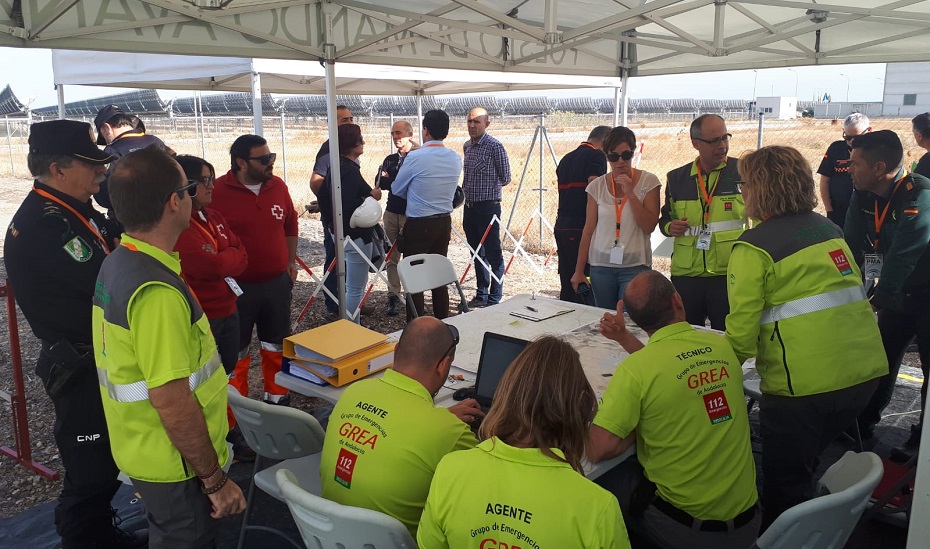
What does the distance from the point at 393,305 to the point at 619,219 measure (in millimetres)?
3059

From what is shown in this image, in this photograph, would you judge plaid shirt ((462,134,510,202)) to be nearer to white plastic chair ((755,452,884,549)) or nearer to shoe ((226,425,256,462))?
shoe ((226,425,256,462))

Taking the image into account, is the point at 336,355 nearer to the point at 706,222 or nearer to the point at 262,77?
the point at 706,222

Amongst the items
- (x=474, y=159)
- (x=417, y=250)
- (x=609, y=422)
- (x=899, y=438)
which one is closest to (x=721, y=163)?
(x=899, y=438)

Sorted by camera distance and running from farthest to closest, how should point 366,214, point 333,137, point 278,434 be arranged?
1. point 366,214
2. point 333,137
3. point 278,434

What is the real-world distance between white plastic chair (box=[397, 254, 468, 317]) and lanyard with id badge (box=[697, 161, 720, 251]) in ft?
5.39

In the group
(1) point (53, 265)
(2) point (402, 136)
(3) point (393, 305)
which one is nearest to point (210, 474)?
(1) point (53, 265)

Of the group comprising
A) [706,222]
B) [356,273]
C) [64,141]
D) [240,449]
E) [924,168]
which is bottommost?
[240,449]

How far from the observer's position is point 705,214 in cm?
360

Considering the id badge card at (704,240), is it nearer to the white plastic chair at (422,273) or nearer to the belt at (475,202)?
the white plastic chair at (422,273)

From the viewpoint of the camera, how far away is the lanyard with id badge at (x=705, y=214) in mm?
3539

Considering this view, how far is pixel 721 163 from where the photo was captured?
3613 mm

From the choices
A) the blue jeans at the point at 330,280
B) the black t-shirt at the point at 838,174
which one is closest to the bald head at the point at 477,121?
the blue jeans at the point at 330,280

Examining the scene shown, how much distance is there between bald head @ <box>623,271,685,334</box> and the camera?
207 centimetres

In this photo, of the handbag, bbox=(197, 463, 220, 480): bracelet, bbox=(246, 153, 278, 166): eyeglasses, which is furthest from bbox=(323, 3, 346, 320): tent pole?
bbox=(197, 463, 220, 480): bracelet
